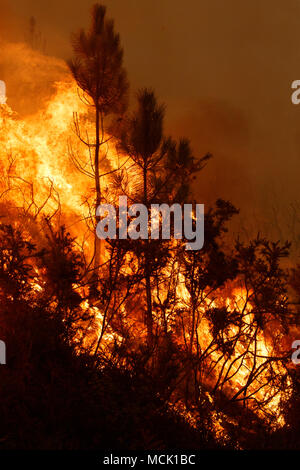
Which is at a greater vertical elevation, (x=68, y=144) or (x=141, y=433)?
(x=68, y=144)

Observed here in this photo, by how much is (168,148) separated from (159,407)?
883 centimetres

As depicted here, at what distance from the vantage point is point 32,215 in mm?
15570

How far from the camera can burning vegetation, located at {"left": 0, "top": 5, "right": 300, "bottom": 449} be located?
4977 mm

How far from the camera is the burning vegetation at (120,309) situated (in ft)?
16.3

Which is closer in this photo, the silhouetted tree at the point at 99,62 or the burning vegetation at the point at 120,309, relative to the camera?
the burning vegetation at the point at 120,309

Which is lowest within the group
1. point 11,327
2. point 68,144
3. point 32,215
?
point 11,327

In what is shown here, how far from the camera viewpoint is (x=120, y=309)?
9203 millimetres

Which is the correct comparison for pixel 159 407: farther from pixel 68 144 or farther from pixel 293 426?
pixel 68 144

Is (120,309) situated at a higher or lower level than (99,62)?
lower

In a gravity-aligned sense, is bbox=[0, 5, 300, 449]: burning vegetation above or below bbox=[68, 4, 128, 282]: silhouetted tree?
below

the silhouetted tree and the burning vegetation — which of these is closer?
the burning vegetation

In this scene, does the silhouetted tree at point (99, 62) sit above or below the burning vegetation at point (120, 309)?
above
